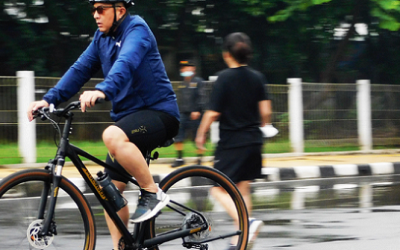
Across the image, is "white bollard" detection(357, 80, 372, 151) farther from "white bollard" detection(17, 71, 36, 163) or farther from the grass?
"white bollard" detection(17, 71, 36, 163)

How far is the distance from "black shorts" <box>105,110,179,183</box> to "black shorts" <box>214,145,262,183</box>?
1.08 meters

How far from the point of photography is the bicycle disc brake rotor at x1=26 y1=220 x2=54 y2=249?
355 cm

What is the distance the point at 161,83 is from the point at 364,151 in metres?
12.4

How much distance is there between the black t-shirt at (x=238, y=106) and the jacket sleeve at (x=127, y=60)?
4.29 ft

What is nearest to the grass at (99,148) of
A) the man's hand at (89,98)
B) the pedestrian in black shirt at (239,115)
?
the pedestrian in black shirt at (239,115)

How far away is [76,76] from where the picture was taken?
4156mm

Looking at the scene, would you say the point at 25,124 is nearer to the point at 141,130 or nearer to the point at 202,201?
the point at 202,201

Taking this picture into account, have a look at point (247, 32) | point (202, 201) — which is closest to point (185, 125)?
point (202, 201)

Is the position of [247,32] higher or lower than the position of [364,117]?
higher

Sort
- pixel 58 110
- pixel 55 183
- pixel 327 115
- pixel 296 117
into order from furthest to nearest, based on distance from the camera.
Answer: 1. pixel 327 115
2. pixel 296 117
3. pixel 58 110
4. pixel 55 183

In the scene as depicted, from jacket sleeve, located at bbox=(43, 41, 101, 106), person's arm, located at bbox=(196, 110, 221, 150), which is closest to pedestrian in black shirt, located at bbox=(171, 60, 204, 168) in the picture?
person's arm, located at bbox=(196, 110, 221, 150)

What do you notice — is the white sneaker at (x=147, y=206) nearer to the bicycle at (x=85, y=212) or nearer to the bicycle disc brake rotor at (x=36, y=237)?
the bicycle at (x=85, y=212)

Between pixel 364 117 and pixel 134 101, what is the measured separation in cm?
1252

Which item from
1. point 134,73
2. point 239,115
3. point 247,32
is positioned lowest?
point 239,115
